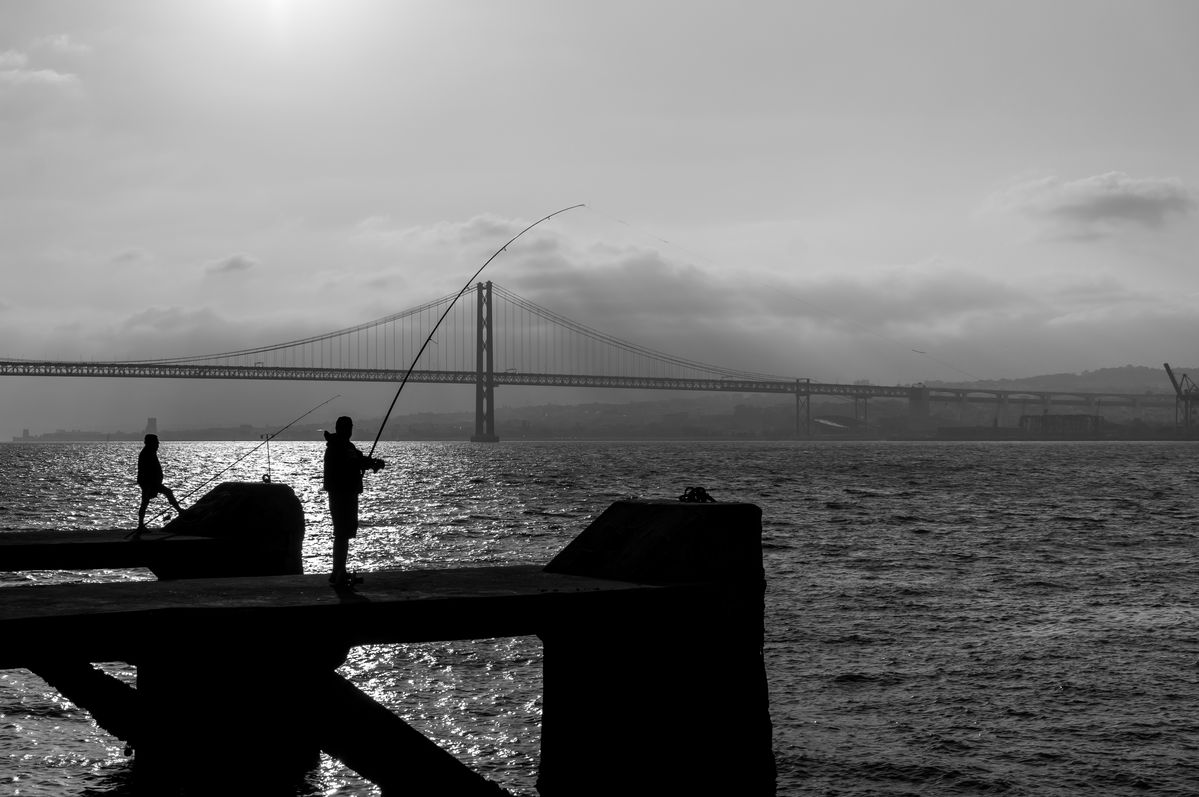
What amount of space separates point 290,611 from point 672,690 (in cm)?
165

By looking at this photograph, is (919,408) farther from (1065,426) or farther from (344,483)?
(344,483)

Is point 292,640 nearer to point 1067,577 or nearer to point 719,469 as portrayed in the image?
point 1067,577

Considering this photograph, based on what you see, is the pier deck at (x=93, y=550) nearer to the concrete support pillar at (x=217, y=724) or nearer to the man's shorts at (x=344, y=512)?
the concrete support pillar at (x=217, y=724)

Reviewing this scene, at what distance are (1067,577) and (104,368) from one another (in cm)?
9031

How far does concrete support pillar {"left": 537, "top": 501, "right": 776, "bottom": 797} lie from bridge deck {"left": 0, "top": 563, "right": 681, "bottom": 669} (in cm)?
11

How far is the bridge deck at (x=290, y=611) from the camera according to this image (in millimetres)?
4672

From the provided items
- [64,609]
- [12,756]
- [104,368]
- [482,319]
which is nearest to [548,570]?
[64,609]

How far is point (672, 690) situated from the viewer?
208 inches

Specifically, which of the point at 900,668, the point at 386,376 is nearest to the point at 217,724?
the point at 900,668

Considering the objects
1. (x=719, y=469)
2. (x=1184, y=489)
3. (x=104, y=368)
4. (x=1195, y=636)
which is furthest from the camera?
(x=104, y=368)

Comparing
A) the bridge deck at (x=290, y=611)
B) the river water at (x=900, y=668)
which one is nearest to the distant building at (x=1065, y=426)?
the river water at (x=900, y=668)

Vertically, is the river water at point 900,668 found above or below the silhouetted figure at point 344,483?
below

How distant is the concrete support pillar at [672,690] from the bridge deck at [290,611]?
108 mm

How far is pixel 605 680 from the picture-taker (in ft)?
17.4
